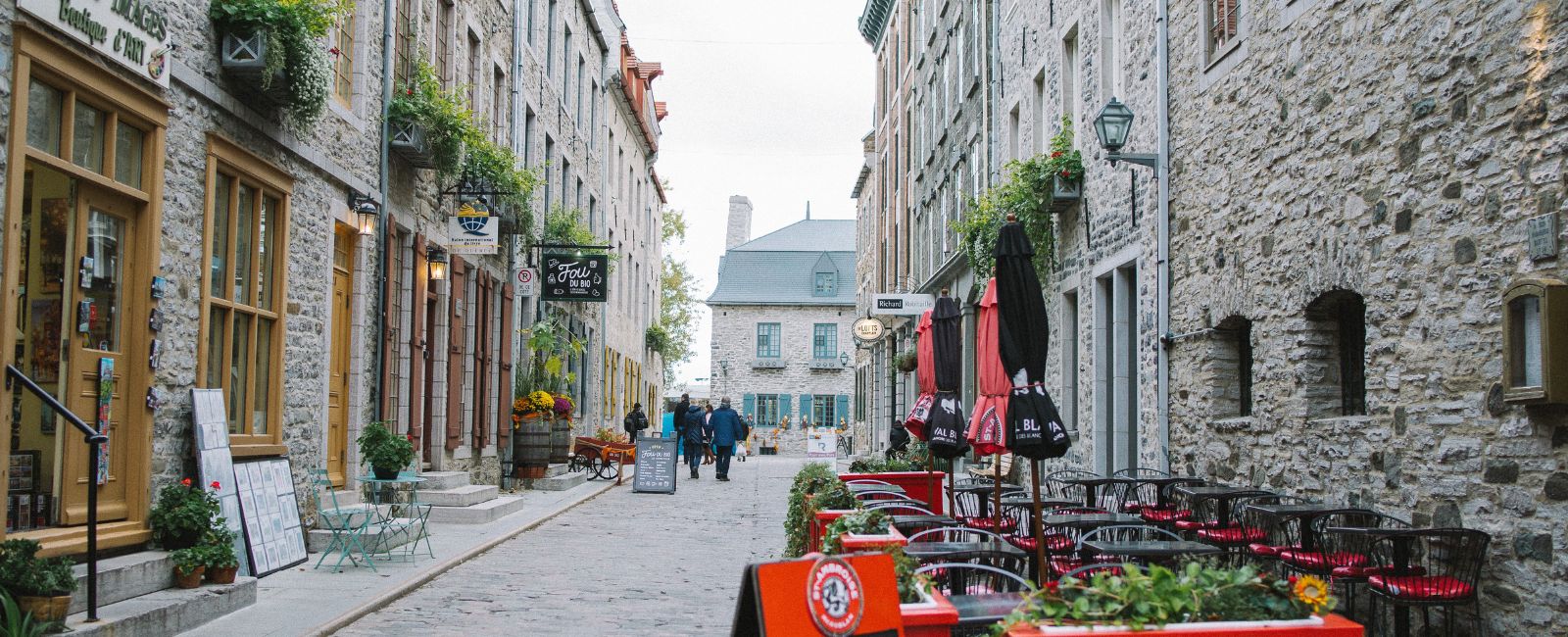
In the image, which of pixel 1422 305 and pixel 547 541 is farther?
pixel 547 541

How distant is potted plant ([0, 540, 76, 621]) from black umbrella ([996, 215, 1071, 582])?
490 centimetres

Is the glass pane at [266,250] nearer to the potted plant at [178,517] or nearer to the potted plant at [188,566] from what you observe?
the potted plant at [178,517]

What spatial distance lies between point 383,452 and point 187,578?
13.4 feet

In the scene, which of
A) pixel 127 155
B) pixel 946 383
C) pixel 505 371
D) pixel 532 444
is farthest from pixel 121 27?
pixel 505 371

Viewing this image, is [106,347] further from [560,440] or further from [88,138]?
[560,440]

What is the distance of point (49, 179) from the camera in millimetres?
7293

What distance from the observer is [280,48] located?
31.1 ft

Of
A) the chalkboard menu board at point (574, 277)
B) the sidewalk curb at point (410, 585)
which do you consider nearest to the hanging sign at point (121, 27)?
the sidewalk curb at point (410, 585)

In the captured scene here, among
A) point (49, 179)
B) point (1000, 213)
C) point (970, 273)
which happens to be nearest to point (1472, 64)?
point (49, 179)

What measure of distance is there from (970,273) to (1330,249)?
13410 mm

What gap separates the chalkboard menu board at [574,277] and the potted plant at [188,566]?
460 inches

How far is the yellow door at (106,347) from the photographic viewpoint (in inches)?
299

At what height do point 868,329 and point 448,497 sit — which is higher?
point 868,329

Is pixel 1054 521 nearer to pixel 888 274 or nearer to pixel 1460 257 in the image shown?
pixel 1460 257
